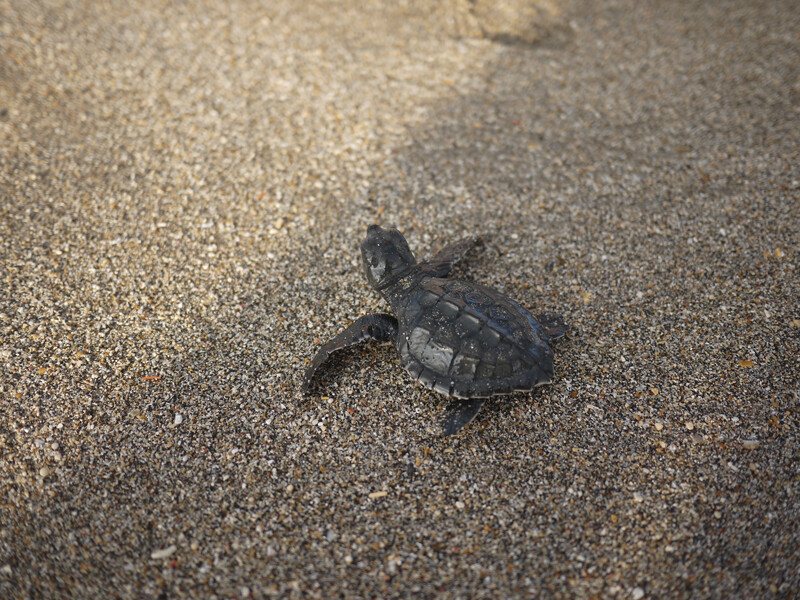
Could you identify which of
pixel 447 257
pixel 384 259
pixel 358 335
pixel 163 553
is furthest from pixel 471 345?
pixel 163 553

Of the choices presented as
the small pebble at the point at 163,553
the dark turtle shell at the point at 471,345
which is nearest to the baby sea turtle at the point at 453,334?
the dark turtle shell at the point at 471,345

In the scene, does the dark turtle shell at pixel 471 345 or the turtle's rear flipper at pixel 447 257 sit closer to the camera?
the dark turtle shell at pixel 471 345

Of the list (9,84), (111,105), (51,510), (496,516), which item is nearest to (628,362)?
(496,516)

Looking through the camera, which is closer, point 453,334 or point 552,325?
point 453,334

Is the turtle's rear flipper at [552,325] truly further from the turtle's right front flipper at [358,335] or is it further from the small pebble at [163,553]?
the small pebble at [163,553]

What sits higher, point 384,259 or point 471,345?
point 384,259

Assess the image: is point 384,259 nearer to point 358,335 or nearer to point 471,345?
point 358,335
